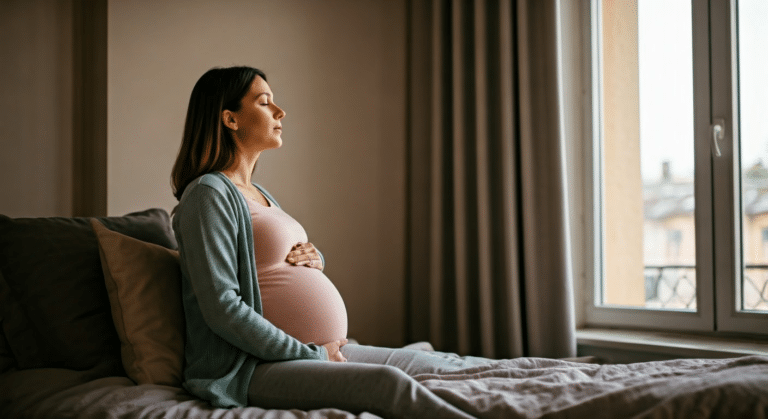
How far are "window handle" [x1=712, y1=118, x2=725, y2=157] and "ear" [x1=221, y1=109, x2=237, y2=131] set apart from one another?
1558 mm

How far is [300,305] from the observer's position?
142 centimetres

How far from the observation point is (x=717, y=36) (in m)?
2.05

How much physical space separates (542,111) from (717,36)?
61 centimetres

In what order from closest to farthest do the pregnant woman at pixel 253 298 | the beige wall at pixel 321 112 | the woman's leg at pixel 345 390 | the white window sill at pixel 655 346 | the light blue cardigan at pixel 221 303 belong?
the woman's leg at pixel 345 390 → the pregnant woman at pixel 253 298 → the light blue cardigan at pixel 221 303 → the white window sill at pixel 655 346 → the beige wall at pixel 321 112

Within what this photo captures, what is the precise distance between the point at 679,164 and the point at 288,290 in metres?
1.52

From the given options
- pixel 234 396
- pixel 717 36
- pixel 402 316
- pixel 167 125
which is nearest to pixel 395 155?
pixel 402 316

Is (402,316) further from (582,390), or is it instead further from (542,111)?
(582,390)

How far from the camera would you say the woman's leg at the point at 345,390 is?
1026 millimetres

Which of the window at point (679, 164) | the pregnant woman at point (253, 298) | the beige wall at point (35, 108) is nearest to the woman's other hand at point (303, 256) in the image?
the pregnant woman at point (253, 298)

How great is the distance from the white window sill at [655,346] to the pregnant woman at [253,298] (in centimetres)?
71

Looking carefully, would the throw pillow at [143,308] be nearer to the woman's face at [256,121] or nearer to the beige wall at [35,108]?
the woman's face at [256,121]

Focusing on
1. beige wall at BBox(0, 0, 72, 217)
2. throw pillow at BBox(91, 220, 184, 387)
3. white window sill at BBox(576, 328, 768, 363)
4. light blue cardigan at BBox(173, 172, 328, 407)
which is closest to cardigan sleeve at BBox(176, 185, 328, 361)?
light blue cardigan at BBox(173, 172, 328, 407)

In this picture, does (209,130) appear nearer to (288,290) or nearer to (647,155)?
(288,290)

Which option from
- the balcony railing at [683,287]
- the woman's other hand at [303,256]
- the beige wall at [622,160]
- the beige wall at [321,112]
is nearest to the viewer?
the woman's other hand at [303,256]
